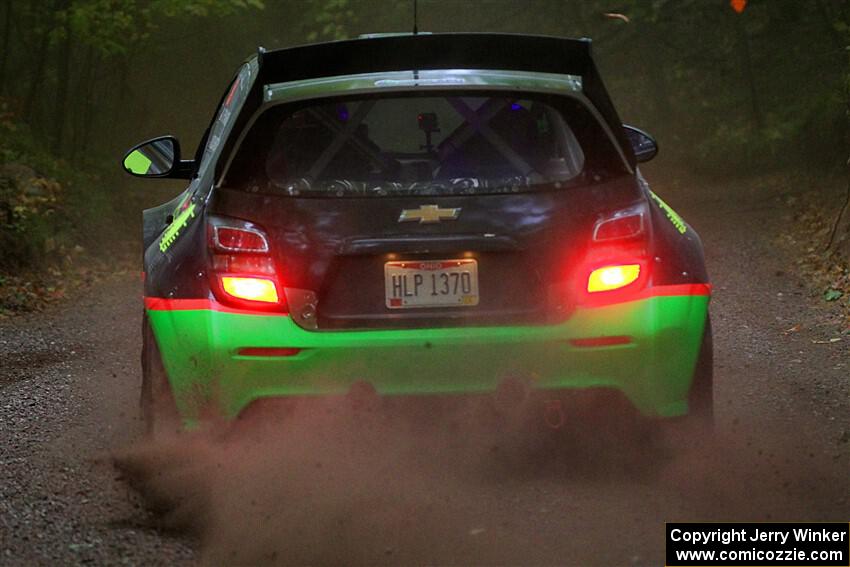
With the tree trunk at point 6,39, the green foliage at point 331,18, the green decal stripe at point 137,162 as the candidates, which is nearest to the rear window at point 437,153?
the green decal stripe at point 137,162

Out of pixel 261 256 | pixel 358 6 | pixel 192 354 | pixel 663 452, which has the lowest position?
pixel 663 452

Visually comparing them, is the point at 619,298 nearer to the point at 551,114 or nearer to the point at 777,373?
the point at 551,114

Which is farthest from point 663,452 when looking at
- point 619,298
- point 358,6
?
point 358,6

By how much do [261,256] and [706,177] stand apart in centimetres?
2148

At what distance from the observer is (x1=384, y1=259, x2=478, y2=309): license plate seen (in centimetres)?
474

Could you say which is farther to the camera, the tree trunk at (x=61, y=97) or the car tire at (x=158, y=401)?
the tree trunk at (x=61, y=97)

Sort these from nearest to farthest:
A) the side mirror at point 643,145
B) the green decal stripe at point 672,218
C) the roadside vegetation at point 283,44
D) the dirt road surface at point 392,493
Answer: the dirt road surface at point 392,493
the green decal stripe at point 672,218
the side mirror at point 643,145
the roadside vegetation at point 283,44

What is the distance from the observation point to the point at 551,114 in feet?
19.4

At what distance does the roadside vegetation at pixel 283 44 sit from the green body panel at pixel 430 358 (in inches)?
259

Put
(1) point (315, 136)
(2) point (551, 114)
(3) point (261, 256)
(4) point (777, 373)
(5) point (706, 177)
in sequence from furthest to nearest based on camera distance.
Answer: (5) point (706, 177) < (4) point (777, 373) < (2) point (551, 114) < (1) point (315, 136) < (3) point (261, 256)

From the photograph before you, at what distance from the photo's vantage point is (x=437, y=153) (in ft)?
18.6

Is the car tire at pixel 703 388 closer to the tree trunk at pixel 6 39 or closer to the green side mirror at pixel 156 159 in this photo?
the green side mirror at pixel 156 159

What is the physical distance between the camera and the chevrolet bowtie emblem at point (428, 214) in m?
4.75

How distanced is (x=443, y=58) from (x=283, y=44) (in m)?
22.7
